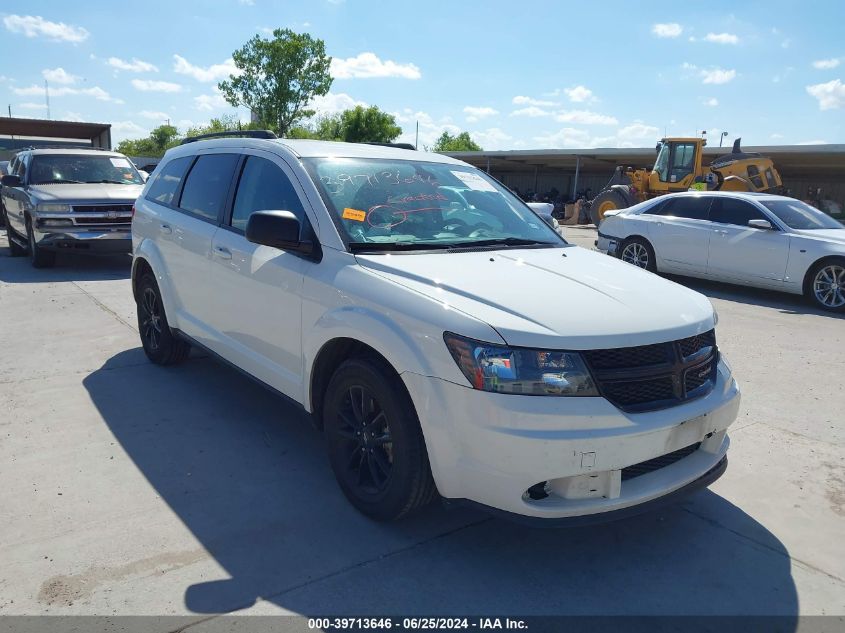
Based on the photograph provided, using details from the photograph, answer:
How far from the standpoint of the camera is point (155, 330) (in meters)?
5.58

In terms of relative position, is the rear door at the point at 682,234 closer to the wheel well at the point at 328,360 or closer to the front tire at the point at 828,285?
the front tire at the point at 828,285

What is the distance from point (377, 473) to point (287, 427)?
1.41 m

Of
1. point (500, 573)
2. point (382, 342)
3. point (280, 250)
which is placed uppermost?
point (280, 250)

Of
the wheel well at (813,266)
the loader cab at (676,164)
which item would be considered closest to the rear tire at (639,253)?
the wheel well at (813,266)

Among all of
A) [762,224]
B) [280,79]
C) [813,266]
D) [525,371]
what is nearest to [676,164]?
[762,224]

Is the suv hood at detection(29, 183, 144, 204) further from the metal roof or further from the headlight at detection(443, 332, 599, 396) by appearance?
the metal roof

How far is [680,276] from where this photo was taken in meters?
11.6

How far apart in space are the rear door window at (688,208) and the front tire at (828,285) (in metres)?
1.86

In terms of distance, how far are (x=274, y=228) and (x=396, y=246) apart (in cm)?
63

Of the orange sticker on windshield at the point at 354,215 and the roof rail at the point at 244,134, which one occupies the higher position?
the roof rail at the point at 244,134

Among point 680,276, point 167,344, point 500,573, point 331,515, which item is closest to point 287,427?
point 331,515

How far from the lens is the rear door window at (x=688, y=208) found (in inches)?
414

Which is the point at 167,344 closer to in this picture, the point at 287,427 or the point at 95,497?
the point at 287,427

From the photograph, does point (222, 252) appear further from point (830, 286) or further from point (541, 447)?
point (830, 286)
